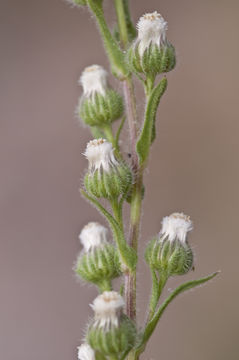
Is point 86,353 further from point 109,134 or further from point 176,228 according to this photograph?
point 109,134

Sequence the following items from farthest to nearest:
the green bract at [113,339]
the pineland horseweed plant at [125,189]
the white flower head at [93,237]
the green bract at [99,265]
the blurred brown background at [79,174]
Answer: the blurred brown background at [79,174]
the white flower head at [93,237]
the green bract at [99,265]
the pineland horseweed plant at [125,189]
the green bract at [113,339]

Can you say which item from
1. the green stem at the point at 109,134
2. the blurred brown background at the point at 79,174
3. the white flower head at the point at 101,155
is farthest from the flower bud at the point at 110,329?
the blurred brown background at the point at 79,174

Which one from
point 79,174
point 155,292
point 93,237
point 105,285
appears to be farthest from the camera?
point 79,174

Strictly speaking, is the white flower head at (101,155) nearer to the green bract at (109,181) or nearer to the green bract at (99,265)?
the green bract at (109,181)

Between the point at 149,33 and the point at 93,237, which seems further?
the point at 93,237

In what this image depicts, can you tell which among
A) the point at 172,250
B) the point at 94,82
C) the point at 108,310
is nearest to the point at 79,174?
the point at 94,82

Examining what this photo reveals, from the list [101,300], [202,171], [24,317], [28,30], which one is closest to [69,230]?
[24,317]

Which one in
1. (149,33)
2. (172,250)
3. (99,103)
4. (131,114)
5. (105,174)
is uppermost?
(149,33)
